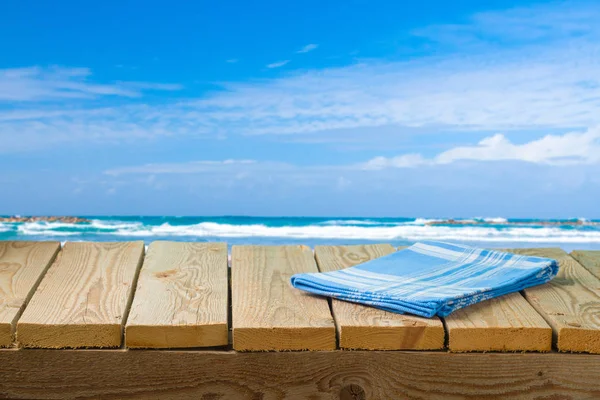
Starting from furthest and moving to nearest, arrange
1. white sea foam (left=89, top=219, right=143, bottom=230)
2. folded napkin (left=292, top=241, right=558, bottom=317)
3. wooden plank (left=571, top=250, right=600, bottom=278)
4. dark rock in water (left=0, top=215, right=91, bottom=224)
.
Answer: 1. dark rock in water (left=0, top=215, right=91, bottom=224)
2. white sea foam (left=89, top=219, right=143, bottom=230)
3. wooden plank (left=571, top=250, right=600, bottom=278)
4. folded napkin (left=292, top=241, right=558, bottom=317)

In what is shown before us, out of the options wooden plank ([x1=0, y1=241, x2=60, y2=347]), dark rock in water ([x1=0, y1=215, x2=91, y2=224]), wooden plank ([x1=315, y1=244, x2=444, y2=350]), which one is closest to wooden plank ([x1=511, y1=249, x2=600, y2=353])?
wooden plank ([x1=315, y1=244, x2=444, y2=350])

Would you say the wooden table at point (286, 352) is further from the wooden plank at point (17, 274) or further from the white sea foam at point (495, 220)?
the white sea foam at point (495, 220)

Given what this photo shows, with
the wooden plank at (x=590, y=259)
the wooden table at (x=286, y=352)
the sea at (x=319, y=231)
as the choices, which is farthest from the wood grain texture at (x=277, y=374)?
the sea at (x=319, y=231)

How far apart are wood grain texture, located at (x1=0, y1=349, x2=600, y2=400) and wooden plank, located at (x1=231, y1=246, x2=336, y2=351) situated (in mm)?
36

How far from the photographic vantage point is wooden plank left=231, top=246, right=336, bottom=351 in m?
1.46

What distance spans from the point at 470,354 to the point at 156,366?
77 cm

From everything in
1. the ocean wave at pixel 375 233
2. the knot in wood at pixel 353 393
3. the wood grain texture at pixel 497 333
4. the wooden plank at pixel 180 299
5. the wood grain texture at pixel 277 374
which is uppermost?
the ocean wave at pixel 375 233

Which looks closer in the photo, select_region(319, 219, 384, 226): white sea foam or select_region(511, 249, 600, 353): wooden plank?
select_region(511, 249, 600, 353): wooden plank

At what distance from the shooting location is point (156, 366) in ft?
4.83

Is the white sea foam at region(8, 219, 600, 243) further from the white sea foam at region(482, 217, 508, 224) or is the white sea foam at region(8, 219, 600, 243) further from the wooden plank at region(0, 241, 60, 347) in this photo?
the wooden plank at region(0, 241, 60, 347)

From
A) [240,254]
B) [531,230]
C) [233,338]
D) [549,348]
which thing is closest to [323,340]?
[233,338]

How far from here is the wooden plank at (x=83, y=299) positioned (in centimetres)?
147

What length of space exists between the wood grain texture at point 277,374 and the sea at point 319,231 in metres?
9.07

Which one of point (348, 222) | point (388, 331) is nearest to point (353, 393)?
point (388, 331)
